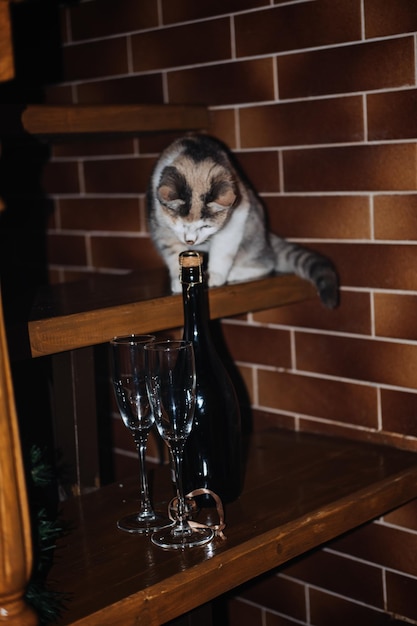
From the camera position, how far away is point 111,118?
1.55 metres

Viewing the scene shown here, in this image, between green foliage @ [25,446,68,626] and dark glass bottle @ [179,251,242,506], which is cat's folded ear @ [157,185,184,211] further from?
green foliage @ [25,446,68,626]

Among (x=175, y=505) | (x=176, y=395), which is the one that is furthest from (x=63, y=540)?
(x=176, y=395)

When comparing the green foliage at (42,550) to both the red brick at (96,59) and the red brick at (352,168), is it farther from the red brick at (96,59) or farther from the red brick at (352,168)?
Result: the red brick at (96,59)

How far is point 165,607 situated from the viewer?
1.06 m

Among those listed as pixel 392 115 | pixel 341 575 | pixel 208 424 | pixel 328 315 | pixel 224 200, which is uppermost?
pixel 392 115

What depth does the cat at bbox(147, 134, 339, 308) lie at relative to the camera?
59.9 inches

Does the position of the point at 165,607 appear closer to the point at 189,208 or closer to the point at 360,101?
the point at 189,208

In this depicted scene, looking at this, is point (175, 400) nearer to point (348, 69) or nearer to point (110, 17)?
point (348, 69)

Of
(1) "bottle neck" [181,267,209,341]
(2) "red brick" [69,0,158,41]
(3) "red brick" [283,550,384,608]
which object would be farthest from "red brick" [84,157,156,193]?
(3) "red brick" [283,550,384,608]

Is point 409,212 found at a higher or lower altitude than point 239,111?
lower

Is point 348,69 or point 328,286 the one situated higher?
point 348,69

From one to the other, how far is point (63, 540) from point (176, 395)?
0.30 meters

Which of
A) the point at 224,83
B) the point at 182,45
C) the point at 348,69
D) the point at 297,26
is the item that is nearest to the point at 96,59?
the point at 182,45

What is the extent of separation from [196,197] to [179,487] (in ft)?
1.88
